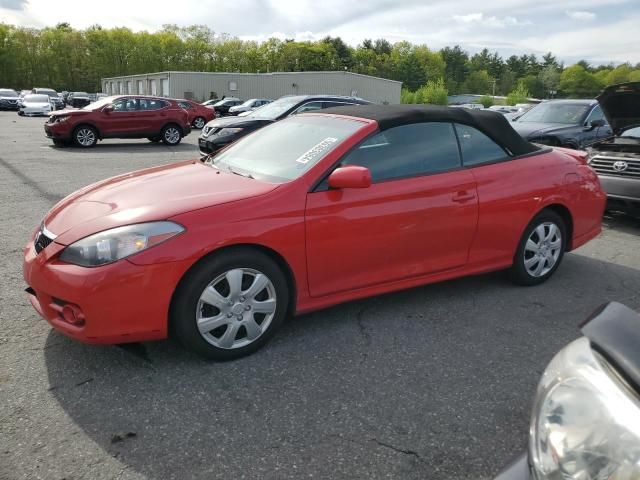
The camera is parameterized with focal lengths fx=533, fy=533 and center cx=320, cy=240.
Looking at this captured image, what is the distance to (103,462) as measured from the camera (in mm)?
2283

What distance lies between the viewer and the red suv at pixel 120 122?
14852 mm

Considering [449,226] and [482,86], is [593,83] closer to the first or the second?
[482,86]

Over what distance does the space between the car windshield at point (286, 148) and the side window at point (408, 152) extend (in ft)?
0.57

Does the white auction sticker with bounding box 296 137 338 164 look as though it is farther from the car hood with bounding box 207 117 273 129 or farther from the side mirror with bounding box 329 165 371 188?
the car hood with bounding box 207 117 273 129

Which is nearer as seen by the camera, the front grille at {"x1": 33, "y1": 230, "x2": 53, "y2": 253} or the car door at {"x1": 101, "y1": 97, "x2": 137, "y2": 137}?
the front grille at {"x1": 33, "y1": 230, "x2": 53, "y2": 253}

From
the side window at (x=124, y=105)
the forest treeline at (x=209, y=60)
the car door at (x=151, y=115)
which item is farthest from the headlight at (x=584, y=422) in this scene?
the forest treeline at (x=209, y=60)

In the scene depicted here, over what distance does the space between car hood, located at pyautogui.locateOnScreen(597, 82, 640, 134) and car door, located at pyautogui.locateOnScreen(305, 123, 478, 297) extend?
5.65 ft

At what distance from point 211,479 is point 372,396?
973 mm

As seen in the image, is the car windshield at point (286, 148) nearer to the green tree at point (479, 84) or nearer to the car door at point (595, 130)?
the car door at point (595, 130)

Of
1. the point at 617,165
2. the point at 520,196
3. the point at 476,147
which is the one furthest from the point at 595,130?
the point at 476,147

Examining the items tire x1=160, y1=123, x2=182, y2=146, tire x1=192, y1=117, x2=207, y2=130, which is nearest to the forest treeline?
tire x1=192, y1=117, x2=207, y2=130

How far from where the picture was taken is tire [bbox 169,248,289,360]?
295 cm

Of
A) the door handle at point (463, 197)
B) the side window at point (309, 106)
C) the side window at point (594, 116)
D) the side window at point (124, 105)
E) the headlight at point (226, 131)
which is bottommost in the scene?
the door handle at point (463, 197)

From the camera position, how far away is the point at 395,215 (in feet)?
11.7
